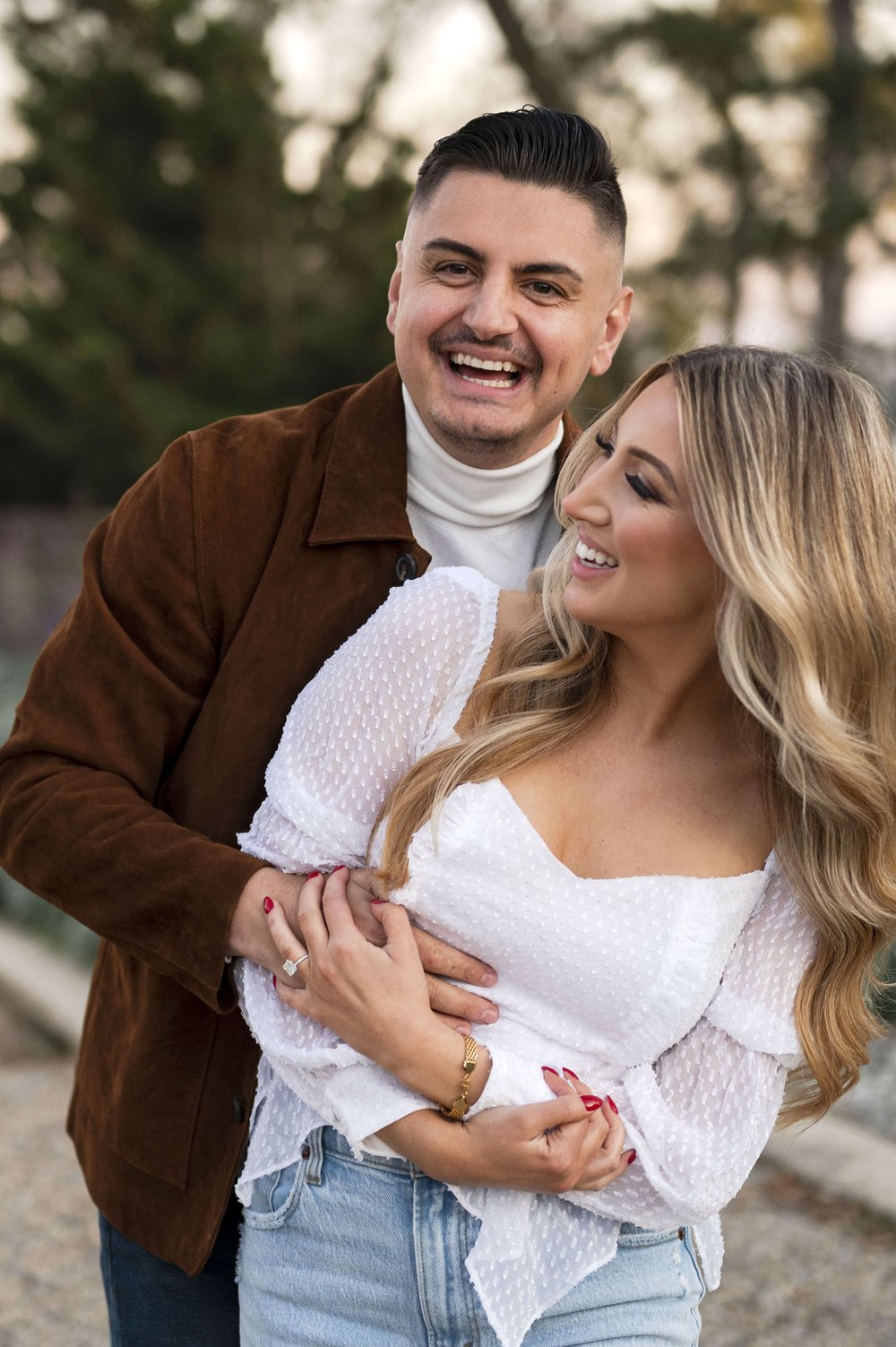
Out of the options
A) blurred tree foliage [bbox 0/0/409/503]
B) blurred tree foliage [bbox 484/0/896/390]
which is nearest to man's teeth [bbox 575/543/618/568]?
blurred tree foliage [bbox 484/0/896/390]

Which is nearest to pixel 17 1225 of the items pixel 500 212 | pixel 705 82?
pixel 500 212

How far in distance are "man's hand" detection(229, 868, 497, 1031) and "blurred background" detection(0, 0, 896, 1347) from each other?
7.62m

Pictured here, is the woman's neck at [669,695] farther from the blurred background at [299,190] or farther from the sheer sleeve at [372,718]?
the blurred background at [299,190]

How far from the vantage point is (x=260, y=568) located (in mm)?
2225

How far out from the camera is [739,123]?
34.1 ft

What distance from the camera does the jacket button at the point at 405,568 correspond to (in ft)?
7.30

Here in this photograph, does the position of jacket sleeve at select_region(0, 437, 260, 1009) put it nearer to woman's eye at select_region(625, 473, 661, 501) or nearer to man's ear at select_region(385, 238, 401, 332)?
man's ear at select_region(385, 238, 401, 332)

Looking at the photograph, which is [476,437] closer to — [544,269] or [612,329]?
[544,269]

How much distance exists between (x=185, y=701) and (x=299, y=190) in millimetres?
10379

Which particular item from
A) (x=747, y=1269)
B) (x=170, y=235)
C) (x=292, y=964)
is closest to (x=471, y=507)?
(x=292, y=964)

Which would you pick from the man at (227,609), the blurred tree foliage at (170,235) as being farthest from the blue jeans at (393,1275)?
the blurred tree foliage at (170,235)

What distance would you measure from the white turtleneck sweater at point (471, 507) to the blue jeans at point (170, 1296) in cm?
113

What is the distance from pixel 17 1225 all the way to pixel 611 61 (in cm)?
901

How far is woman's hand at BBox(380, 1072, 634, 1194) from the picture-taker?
1.65m
